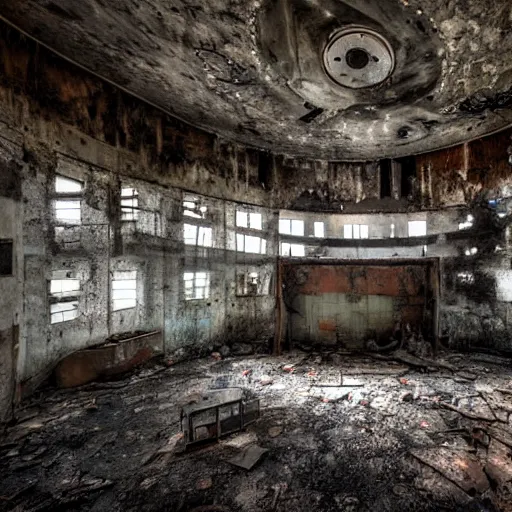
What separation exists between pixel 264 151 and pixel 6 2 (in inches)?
259

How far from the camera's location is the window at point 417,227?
9648 millimetres

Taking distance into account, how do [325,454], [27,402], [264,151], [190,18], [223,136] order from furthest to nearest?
[264,151] → [223,136] → [27,402] → [190,18] → [325,454]

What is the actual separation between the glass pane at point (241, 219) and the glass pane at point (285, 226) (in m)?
1.38

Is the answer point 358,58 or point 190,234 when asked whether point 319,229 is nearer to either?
point 190,234

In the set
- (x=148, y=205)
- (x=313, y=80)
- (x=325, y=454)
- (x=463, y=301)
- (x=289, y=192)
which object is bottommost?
(x=325, y=454)

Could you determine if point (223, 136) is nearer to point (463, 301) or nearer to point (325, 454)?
point (325, 454)

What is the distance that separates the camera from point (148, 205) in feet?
23.2

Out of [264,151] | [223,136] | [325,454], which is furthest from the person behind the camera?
[264,151]

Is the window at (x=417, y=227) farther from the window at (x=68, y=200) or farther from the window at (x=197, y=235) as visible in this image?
the window at (x=68, y=200)

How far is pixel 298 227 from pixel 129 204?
5.47 metres

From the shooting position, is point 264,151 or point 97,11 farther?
point 264,151

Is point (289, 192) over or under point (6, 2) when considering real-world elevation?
under

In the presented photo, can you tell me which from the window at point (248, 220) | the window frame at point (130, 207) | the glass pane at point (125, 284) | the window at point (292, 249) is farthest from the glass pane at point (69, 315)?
the window at point (292, 249)

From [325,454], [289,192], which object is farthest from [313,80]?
[325,454]
